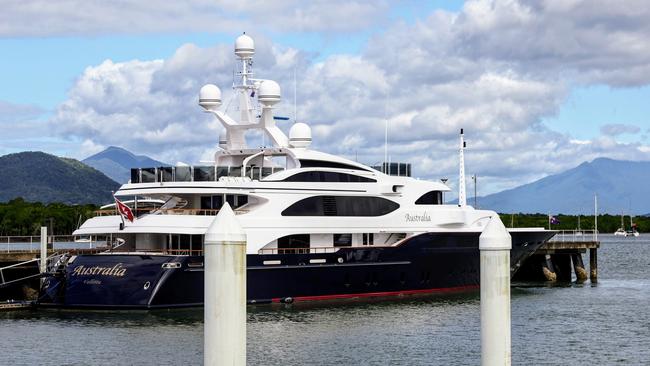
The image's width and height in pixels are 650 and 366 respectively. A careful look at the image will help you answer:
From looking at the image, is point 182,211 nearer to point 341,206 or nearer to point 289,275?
point 289,275

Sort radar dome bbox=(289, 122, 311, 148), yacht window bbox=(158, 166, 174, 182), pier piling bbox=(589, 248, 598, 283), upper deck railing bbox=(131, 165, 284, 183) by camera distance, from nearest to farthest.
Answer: upper deck railing bbox=(131, 165, 284, 183), yacht window bbox=(158, 166, 174, 182), radar dome bbox=(289, 122, 311, 148), pier piling bbox=(589, 248, 598, 283)

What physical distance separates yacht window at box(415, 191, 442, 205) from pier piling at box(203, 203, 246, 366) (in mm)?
31306

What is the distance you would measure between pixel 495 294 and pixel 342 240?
27.3m

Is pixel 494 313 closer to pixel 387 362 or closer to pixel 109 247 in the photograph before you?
pixel 387 362

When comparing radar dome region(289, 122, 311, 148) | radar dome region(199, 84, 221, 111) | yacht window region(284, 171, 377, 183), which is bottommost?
yacht window region(284, 171, 377, 183)

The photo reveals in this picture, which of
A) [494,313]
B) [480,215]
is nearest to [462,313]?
[480,215]

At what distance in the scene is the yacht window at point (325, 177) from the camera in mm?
38812

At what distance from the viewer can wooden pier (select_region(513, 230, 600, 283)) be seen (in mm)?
54375

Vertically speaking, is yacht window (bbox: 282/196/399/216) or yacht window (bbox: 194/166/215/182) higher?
yacht window (bbox: 194/166/215/182)

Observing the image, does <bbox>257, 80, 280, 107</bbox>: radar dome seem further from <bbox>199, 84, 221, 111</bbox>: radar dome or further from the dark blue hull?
the dark blue hull

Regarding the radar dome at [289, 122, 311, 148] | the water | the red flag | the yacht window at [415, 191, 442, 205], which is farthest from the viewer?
the yacht window at [415, 191, 442, 205]

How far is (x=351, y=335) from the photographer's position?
31234 millimetres

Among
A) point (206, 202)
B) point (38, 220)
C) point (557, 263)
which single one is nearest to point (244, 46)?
point (206, 202)

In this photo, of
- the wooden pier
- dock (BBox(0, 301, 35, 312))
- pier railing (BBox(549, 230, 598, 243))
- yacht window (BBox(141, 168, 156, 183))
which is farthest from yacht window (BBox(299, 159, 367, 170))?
pier railing (BBox(549, 230, 598, 243))
